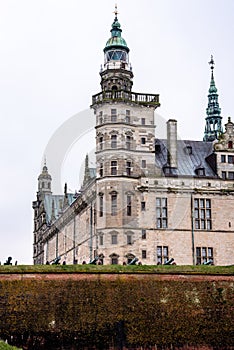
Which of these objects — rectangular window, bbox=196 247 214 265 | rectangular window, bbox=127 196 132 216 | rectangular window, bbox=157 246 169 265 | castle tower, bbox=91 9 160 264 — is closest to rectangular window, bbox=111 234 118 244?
castle tower, bbox=91 9 160 264

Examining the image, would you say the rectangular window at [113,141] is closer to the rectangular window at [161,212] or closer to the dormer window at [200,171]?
the rectangular window at [161,212]

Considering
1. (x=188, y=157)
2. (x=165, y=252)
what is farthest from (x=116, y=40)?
(x=165, y=252)

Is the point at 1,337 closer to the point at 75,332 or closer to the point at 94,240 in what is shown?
the point at 75,332

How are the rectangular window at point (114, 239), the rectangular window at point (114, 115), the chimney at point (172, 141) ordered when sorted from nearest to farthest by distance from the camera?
the rectangular window at point (114, 239) < the rectangular window at point (114, 115) < the chimney at point (172, 141)

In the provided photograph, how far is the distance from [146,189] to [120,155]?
10.5ft

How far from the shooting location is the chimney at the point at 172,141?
56344mm

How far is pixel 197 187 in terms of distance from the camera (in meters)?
54.7

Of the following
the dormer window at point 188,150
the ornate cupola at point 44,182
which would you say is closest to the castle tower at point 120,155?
the dormer window at point 188,150

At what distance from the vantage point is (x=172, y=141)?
188 ft

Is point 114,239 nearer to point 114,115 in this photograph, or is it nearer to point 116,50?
point 114,115

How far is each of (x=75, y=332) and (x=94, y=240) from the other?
2068 cm

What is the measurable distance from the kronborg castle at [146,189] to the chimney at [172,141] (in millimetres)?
81

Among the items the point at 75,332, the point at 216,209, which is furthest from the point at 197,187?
the point at 75,332

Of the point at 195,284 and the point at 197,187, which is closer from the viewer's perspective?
the point at 195,284
